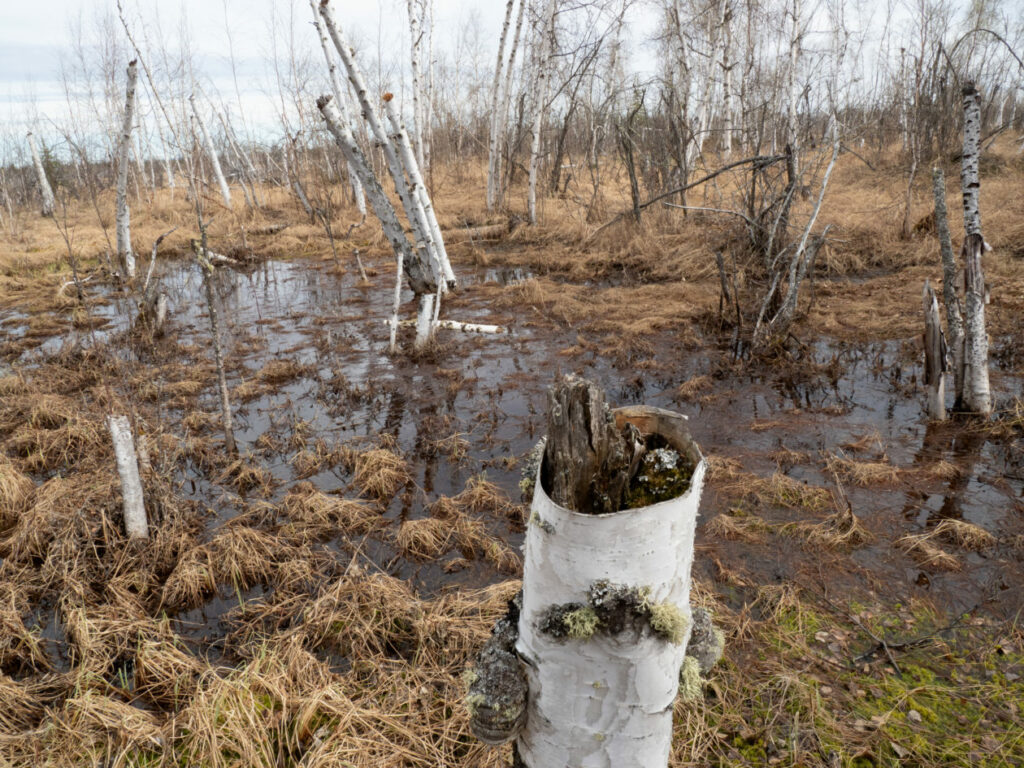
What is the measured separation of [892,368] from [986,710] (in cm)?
479

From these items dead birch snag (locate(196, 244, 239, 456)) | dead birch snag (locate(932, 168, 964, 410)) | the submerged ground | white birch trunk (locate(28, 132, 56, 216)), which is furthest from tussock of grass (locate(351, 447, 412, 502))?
white birch trunk (locate(28, 132, 56, 216))

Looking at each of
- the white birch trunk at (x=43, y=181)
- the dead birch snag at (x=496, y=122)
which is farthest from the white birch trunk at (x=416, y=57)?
the white birch trunk at (x=43, y=181)

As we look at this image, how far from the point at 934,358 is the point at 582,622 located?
211 inches

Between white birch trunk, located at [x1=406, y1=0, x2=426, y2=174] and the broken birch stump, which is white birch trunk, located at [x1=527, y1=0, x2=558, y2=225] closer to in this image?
white birch trunk, located at [x1=406, y1=0, x2=426, y2=174]

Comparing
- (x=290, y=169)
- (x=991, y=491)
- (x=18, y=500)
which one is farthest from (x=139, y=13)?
(x=991, y=491)

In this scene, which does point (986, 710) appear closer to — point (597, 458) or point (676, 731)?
point (676, 731)

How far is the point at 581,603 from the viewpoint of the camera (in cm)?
114

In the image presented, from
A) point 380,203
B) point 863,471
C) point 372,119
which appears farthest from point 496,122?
point 863,471

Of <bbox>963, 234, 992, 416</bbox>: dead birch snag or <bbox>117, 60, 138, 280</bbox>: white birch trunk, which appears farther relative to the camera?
<bbox>117, 60, 138, 280</bbox>: white birch trunk

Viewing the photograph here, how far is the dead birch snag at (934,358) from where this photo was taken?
4.87m

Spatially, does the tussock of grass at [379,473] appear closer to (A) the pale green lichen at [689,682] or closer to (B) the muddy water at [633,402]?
(B) the muddy water at [633,402]

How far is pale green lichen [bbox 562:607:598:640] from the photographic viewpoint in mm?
1110

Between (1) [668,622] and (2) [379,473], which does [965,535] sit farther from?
(2) [379,473]

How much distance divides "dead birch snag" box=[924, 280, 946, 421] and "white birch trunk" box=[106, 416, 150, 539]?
6.13 m
